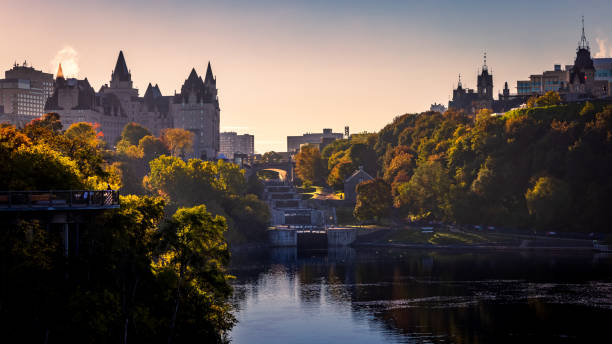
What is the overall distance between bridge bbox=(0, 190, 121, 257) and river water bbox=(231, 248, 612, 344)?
96.2 ft

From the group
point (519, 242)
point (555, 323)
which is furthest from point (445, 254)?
point (555, 323)

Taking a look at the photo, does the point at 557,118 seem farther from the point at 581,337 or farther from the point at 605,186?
the point at 581,337

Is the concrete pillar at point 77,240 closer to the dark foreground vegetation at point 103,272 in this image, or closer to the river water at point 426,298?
the dark foreground vegetation at point 103,272

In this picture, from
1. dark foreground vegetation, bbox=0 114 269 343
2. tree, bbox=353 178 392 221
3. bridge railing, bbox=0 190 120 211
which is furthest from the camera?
tree, bbox=353 178 392 221

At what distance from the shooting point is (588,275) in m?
127

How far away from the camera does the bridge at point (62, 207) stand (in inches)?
2210

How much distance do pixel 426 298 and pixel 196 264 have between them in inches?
2081

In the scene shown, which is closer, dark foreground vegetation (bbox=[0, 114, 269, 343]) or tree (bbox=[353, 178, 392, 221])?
dark foreground vegetation (bbox=[0, 114, 269, 343])

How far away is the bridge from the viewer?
56.1m

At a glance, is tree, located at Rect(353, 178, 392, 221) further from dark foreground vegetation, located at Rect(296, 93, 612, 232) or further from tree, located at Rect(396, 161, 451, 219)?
tree, located at Rect(396, 161, 451, 219)

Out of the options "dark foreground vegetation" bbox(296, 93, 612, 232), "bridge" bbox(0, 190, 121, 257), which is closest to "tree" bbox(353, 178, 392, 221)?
"dark foreground vegetation" bbox(296, 93, 612, 232)

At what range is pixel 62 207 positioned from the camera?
57125 millimetres

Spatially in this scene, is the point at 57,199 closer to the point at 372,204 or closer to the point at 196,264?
the point at 196,264

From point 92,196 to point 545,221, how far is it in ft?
423
